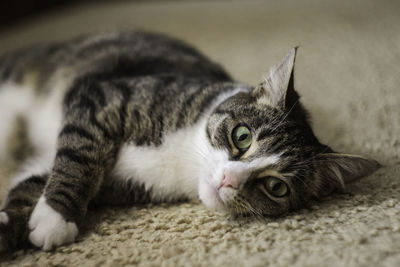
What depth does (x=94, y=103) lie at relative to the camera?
1277mm

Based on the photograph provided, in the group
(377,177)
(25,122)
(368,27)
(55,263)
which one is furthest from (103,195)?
(368,27)

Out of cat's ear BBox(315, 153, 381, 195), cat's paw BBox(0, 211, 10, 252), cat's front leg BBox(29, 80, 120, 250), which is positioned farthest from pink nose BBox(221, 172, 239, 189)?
cat's paw BBox(0, 211, 10, 252)

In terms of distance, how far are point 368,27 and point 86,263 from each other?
6.76ft

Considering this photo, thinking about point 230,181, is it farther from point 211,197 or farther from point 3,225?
point 3,225

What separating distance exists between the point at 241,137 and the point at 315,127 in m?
0.61

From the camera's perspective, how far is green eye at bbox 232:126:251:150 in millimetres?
1089

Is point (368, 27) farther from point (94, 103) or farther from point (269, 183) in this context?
point (94, 103)

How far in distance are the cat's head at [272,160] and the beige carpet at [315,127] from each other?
0.20 ft

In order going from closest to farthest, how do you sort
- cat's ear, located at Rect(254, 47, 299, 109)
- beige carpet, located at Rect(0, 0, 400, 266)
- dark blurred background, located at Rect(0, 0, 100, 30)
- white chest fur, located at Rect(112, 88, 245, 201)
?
beige carpet, located at Rect(0, 0, 400, 266)
cat's ear, located at Rect(254, 47, 299, 109)
white chest fur, located at Rect(112, 88, 245, 201)
dark blurred background, located at Rect(0, 0, 100, 30)

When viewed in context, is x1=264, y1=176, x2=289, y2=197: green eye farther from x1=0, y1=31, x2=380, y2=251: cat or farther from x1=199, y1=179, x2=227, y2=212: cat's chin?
x1=199, y1=179, x2=227, y2=212: cat's chin

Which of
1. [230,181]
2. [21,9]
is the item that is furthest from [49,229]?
[21,9]

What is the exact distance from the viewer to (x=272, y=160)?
103 centimetres

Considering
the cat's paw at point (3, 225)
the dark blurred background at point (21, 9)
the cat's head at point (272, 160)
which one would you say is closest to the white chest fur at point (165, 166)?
the cat's head at point (272, 160)

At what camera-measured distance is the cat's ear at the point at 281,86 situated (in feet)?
3.56
